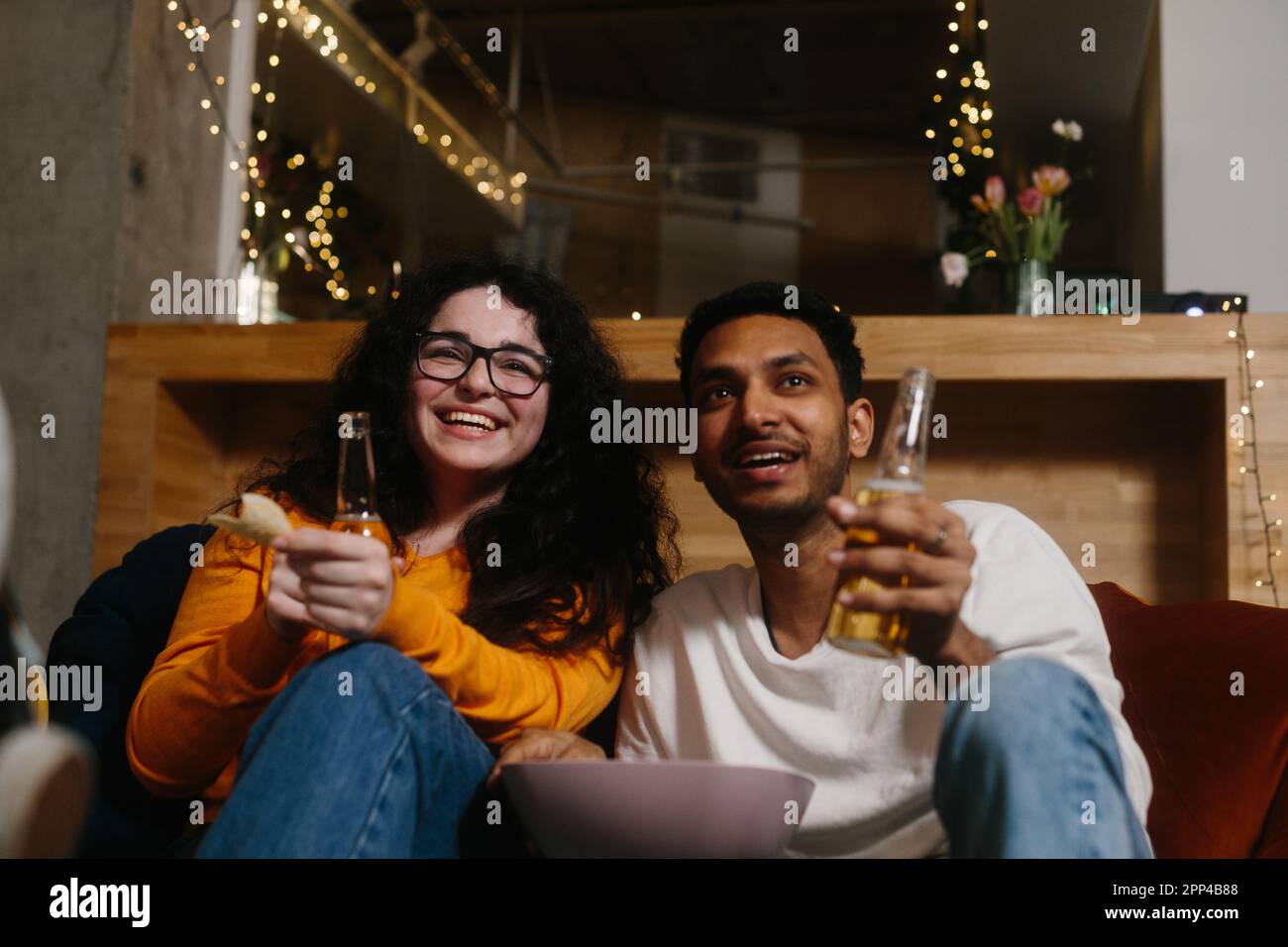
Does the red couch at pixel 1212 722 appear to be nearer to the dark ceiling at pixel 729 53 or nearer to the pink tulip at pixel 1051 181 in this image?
the pink tulip at pixel 1051 181

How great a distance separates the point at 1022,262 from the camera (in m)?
2.36

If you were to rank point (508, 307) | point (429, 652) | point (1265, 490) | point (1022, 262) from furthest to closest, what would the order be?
1. point (1022, 262)
2. point (1265, 490)
3. point (508, 307)
4. point (429, 652)

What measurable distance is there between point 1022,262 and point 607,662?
4.62ft

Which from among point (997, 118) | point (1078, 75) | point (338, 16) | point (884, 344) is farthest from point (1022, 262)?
point (338, 16)

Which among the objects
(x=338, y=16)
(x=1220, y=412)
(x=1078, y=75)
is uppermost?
(x=338, y=16)

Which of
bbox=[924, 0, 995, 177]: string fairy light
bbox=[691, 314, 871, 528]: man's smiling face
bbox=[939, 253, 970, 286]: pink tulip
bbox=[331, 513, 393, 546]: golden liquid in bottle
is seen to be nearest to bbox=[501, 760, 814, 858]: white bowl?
bbox=[331, 513, 393, 546]: golden liquid in bottle

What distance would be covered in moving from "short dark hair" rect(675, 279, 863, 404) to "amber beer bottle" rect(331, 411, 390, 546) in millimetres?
509

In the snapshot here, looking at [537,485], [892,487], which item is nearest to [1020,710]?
[892,487]

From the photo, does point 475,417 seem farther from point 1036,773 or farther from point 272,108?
point 272,108

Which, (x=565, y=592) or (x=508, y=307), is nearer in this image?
(x=565, y=592)

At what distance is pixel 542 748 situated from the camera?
1.16 meters

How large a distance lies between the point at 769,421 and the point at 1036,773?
0.53 metres

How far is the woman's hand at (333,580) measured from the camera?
97 centimetres
